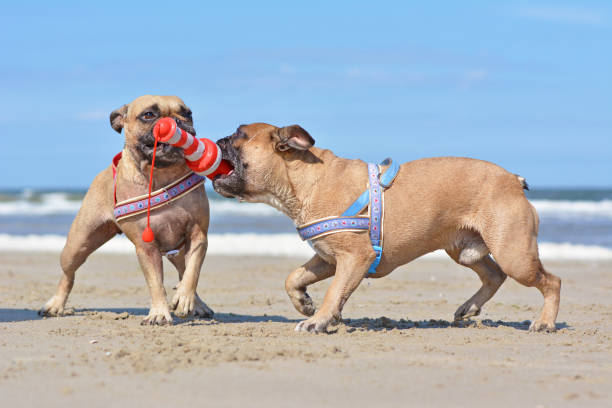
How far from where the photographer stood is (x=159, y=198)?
6.28 m

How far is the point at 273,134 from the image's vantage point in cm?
591

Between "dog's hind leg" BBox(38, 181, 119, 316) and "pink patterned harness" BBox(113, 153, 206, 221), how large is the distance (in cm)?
60

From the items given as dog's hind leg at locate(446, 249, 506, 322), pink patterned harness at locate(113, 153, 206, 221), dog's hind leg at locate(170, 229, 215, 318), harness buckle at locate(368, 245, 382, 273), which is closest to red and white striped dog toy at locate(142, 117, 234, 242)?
pink patterned harness at locate(113, 153, 206, 221)

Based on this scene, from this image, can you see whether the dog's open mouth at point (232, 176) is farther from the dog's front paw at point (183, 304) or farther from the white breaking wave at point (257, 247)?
the white breaking wave at point (257, 247)

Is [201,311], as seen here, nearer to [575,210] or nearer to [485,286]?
[485,286]

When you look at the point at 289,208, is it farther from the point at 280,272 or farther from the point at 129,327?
the point at 280,272

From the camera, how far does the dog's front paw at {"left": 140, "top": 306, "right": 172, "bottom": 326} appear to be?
618 cm

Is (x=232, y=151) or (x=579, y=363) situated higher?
(x=232, y=151)

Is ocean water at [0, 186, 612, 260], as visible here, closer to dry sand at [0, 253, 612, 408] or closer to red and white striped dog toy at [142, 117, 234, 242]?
dry sand at [0, 253, 612, 408]

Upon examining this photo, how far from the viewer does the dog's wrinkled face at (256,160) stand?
589 centimetres

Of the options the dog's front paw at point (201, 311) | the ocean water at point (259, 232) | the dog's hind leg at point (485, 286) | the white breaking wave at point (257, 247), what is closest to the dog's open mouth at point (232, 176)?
the dog's front paw at point (201, 311)

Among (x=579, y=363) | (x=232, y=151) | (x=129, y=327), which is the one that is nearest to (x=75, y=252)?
(x=129, y=327)

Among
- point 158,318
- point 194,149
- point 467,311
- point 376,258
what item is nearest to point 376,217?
point 376,258

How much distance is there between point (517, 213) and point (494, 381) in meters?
2.10
